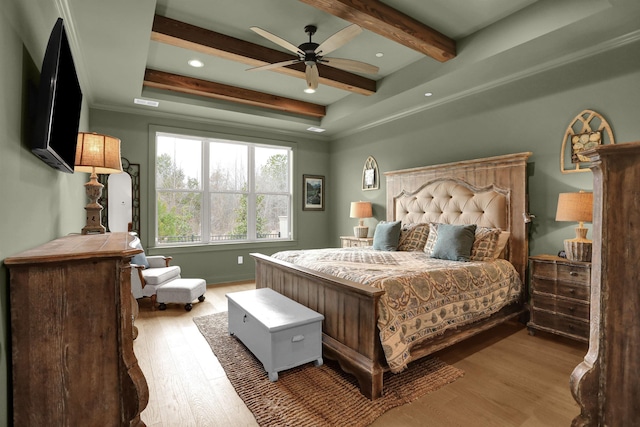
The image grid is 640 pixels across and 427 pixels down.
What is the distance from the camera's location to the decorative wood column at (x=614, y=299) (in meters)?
1.02

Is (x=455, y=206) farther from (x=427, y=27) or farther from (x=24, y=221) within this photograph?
(x=24, y=221)

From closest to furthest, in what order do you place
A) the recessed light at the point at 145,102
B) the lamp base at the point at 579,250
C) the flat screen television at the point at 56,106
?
the flat screen television at the point at 56,106, the lamp base at the point at 579,250, the recessed light at the point at 145,102

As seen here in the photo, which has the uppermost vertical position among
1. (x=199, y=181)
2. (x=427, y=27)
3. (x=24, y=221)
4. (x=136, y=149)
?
(x=427, y=27)

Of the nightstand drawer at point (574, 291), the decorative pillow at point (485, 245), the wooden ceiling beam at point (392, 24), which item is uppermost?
the wooden ceiling beam at point (392, 24)

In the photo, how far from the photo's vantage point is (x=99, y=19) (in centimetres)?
250

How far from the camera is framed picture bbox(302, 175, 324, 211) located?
6.29 m

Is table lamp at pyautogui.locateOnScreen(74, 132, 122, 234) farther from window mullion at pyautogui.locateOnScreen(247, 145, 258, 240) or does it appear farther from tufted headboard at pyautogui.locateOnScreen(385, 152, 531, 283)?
tufted headboard at pyautogui.locateOnScreen(385, 152, 531, 283)

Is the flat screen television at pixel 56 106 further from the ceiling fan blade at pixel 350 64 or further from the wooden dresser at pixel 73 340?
the ceiling fan blade at pixel 350 64

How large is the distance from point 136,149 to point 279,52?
106 inches

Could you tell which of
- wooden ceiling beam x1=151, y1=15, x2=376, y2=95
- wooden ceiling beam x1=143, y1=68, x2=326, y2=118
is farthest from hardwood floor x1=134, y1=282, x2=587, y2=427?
wooden ceiling beam x1=143, y1=68, x2=326, y2=118

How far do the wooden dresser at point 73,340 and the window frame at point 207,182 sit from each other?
394cm

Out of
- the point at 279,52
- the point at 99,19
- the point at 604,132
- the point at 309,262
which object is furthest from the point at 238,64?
the point at 604,132

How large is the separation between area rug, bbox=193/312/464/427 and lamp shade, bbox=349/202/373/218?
2952mm

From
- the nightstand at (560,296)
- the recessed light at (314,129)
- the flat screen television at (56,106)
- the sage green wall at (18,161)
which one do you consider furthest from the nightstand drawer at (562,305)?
the recessed light at (314,129)
